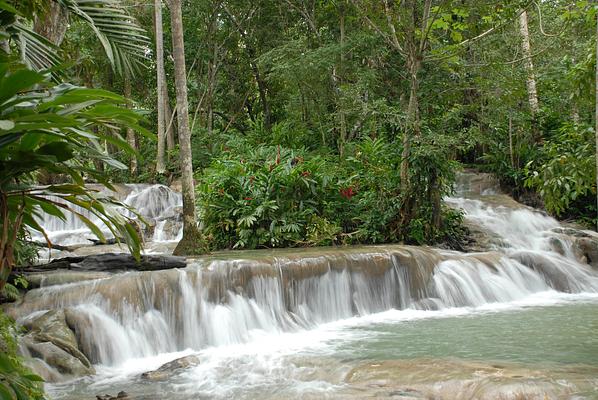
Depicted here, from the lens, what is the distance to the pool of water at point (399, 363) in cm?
475

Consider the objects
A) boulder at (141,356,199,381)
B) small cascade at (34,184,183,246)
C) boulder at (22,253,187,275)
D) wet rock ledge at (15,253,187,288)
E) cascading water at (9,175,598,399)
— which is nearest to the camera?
boulder at (141,356,199,381)

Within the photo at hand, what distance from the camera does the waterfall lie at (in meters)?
6.80

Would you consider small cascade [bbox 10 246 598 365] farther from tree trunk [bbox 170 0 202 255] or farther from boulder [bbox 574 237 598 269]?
tree trunk [bbox 170 0 202 255]

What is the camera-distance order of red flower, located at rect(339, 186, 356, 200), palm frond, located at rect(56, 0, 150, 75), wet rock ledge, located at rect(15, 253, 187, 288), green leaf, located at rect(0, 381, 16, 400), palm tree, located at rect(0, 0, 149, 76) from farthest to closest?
red flower, located at rect(339, 186, 356, 200), wet rock ledge, located at rect(15, 253, 187, 288), palm frond, located at rect(56, 0, 150, 75), palm tree, located at rect(0, 0, 149, 76), green leaf, located at rect(0, 381, 16, 400)

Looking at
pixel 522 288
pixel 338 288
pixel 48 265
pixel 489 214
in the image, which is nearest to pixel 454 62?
pixel 489 214

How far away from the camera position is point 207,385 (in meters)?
5.38

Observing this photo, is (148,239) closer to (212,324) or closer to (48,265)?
(48,265)

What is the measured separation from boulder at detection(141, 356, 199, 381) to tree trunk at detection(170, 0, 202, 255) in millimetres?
3540

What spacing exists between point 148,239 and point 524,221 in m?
8.36

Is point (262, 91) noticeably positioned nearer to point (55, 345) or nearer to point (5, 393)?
point (55, 345)

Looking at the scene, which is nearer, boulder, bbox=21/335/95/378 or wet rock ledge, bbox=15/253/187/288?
boulder, bbox=21/335/95/378

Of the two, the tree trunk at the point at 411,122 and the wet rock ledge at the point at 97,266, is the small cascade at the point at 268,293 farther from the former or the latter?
the tree trunk at the point at 411,122

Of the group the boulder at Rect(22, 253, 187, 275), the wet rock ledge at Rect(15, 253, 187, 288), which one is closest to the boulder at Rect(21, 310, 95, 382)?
the wet rock ledge at Rect(15, 253, 187, 288)

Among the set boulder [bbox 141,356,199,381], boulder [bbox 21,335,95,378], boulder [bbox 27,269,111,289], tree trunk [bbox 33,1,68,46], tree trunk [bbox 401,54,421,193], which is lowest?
boulder [bbox 141,356,199,381]
